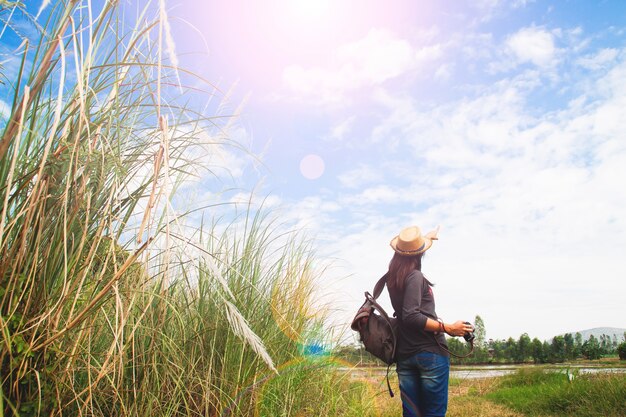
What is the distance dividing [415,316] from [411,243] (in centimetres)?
64

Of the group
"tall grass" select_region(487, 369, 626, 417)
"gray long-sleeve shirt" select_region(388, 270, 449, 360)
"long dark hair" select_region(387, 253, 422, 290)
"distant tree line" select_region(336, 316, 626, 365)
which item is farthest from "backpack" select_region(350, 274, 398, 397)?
"distant tree line" select_region(336, 316, 626, 365)

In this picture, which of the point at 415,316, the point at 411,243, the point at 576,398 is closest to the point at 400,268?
the point at 411,243

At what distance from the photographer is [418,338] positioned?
11.0 feet

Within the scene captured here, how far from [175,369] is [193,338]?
20 centimetres

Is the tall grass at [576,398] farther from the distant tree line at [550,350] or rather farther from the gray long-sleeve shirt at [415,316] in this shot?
the distant tree line at [550,350]

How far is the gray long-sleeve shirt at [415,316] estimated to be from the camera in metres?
3.29

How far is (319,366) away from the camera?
149 inches

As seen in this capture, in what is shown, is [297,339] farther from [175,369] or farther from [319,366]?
[175,369]

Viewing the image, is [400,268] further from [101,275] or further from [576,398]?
[576,398]

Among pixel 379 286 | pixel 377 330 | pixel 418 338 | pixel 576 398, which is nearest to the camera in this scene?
pixel 418 338

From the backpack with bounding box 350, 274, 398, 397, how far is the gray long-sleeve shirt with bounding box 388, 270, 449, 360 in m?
0.07

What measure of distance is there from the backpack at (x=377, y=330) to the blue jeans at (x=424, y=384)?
14 cm

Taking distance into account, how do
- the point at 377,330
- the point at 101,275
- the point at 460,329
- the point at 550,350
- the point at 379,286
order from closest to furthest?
the point at 101,275 → the point at 460,329 → the point at 377,330 → the point at 379,286 → the point at 550,350

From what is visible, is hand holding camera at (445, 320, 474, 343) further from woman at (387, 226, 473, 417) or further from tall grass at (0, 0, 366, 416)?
tall grass at (0, 0, 366, 416)
